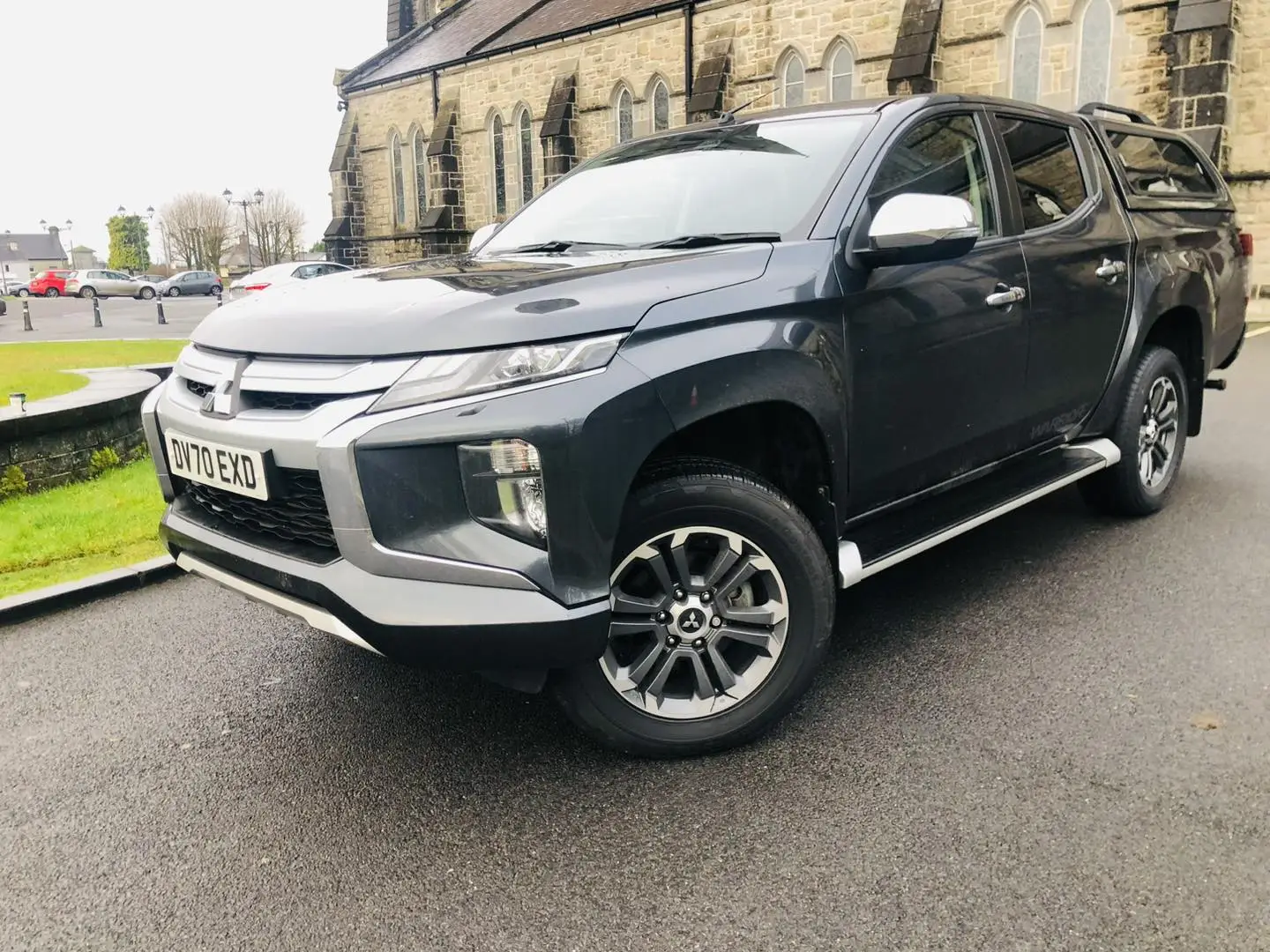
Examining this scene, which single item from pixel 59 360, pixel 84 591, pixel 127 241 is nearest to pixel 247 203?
pixel 127 241

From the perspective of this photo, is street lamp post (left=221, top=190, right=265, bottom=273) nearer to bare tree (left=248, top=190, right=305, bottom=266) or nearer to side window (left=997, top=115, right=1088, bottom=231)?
bare tree (left=248, top=190, right=305, bottom=266)

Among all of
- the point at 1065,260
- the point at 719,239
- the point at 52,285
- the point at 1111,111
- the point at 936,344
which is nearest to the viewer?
the point at 719,239

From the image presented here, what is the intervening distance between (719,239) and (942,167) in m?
1.07

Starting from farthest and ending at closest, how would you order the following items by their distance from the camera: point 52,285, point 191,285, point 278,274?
point 52,285
point 191,285
point 278,274

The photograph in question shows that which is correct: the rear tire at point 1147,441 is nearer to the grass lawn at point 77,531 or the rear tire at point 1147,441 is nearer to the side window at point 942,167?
the side window at point 942,167

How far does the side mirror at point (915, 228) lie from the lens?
3008 mm

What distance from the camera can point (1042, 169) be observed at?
424cm

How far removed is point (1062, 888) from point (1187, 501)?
390 centimetres

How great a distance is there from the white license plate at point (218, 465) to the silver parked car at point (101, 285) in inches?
2056

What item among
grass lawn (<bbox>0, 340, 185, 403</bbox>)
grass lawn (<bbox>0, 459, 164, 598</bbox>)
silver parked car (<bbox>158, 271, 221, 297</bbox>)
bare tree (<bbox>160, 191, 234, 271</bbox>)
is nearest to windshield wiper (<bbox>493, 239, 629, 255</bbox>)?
grass lawn (<bbox>0, 459, 164, 598</bbox>)

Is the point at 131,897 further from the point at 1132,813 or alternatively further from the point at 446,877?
the point at 1132,813

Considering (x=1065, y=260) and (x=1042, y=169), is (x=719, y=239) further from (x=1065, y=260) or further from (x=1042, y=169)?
(x=1042, y=169)

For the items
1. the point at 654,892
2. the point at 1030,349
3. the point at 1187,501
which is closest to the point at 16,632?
the point at 654,892

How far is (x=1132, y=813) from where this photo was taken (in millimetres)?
2531
